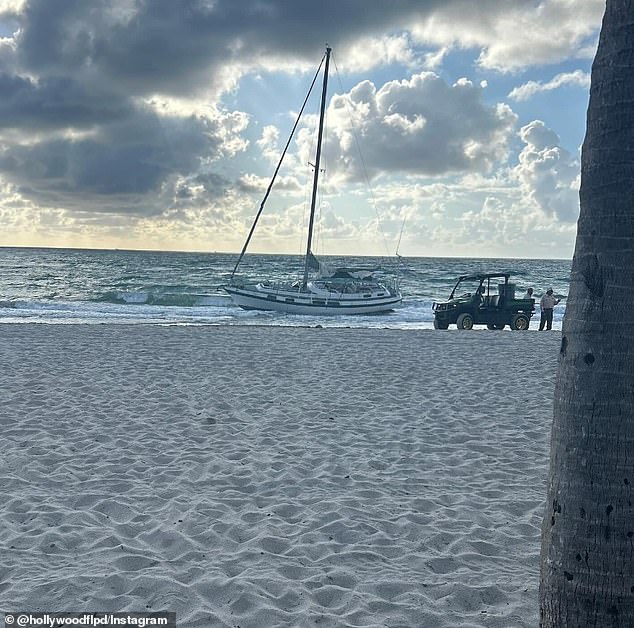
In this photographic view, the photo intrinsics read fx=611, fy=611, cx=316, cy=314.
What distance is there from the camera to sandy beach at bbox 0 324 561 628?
12.3 feet

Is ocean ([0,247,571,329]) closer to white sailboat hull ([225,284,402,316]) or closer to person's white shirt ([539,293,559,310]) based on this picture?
white sailboat hull ([225,284,402,316])

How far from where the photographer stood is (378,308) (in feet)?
113

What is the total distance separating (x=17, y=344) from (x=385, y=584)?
1331cm

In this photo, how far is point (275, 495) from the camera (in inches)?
213

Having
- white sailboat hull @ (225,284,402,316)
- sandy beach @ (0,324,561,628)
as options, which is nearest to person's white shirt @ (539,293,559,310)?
sandy beach @ (0,324,561,628)

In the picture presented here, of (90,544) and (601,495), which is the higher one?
(601,495)

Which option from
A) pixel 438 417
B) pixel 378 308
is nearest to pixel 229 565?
pixel 438 417

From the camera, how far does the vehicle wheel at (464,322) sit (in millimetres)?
22406

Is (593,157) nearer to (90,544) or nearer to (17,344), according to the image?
(90,544)

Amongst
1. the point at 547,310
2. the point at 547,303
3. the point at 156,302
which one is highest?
the point at 547,303

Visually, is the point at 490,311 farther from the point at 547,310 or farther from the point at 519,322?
the point at 547,310

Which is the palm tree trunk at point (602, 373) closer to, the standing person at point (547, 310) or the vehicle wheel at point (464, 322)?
the vehicle wheel at point (464, 322)

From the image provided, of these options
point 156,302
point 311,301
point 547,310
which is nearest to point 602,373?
point 547,310

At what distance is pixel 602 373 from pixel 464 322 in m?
20.6
